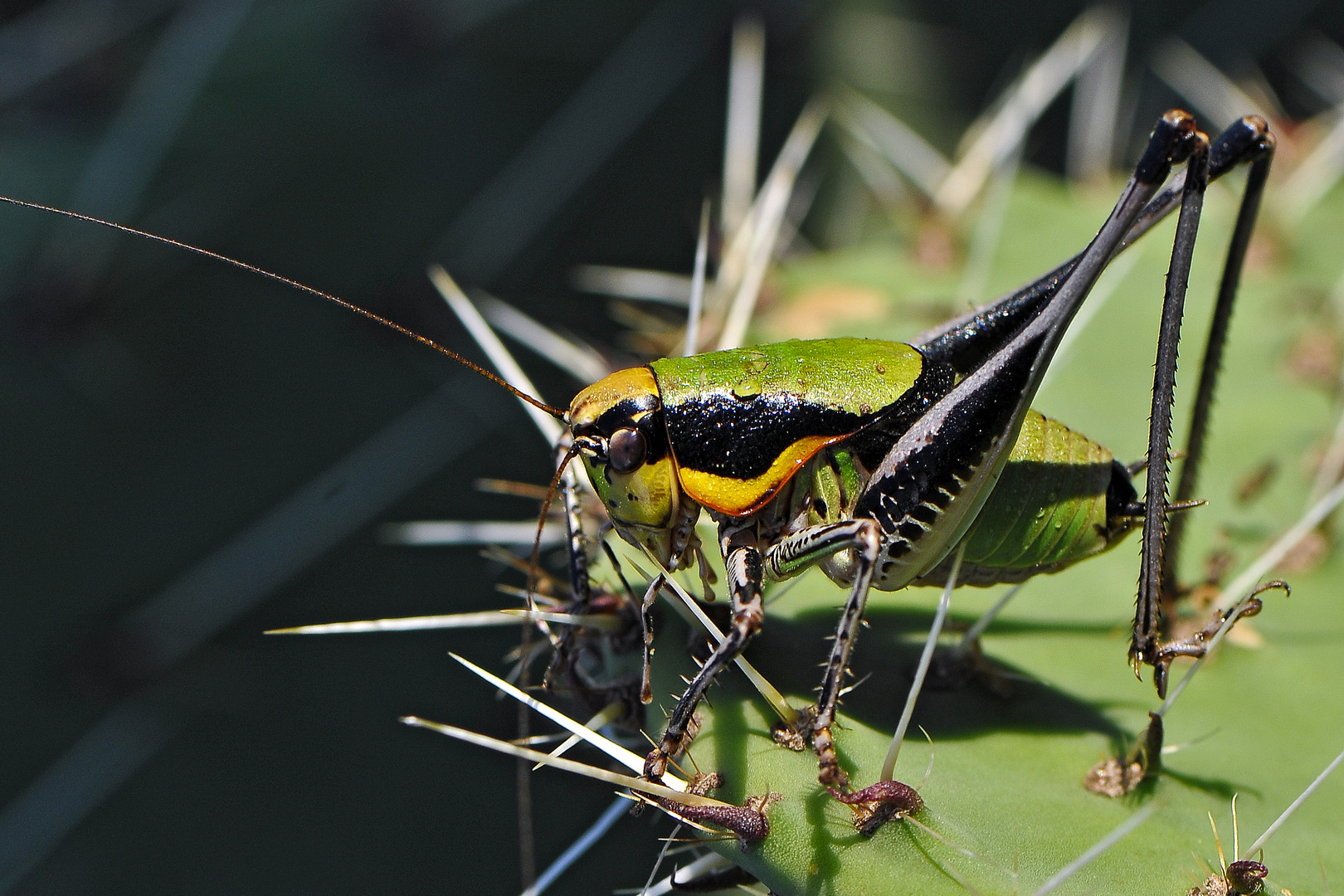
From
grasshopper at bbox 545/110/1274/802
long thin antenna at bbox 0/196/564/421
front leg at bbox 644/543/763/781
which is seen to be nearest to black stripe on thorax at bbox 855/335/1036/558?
grasshopper at bbox 545/110/1274/802

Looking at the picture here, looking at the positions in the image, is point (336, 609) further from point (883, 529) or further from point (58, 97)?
point (883, 529)

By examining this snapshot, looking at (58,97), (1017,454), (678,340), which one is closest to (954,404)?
(1017,454)

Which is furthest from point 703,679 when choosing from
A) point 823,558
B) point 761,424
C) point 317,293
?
point 317,293

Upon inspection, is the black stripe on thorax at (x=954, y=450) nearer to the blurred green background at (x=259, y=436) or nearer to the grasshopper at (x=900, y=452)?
the grasshopper at (x=900, y=452)

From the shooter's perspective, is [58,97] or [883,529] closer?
[883,529]

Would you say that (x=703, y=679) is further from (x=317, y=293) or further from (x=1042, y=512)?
(x=317, y=293)

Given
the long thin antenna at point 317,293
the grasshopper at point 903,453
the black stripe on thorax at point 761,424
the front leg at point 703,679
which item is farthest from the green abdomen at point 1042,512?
the long thin antenna at point 317,293

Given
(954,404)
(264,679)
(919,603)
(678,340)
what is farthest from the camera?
(264,679)

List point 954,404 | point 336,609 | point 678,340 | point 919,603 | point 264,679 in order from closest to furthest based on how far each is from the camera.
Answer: point 954,404 < point 919,603 < point 678,340 < point 264,679 < point 336,609
